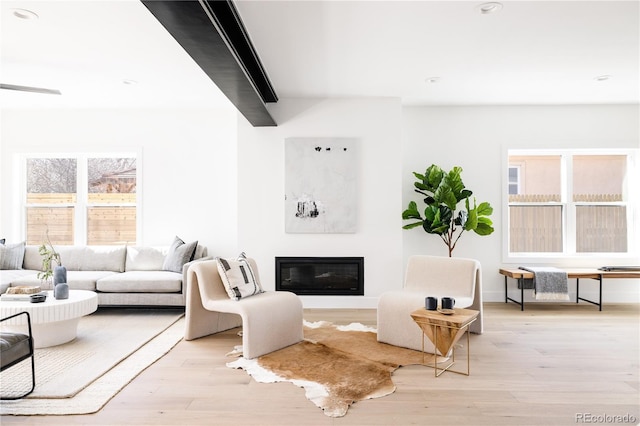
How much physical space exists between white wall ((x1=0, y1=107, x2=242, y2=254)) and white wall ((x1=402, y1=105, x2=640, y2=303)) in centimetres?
249

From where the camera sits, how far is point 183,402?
257 centimetres

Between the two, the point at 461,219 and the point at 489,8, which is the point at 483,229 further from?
the point at 489,8

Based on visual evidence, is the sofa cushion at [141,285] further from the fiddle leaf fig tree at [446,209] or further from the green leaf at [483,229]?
the green leaf at [483,229]

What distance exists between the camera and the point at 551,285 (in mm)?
5109

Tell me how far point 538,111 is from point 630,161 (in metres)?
1.50

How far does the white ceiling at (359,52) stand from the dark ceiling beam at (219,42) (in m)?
0.11

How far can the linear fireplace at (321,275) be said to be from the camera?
5.27m

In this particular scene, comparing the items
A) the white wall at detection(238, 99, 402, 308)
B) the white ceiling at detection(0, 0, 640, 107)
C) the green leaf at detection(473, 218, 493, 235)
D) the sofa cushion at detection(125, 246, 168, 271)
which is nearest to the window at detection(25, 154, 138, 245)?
the sofa cushion at detection(125, 246, 168, 271)

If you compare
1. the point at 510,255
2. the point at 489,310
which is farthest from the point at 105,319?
the point at 510,255

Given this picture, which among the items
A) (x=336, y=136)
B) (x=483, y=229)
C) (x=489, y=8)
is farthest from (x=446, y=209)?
(x=489, y=8)

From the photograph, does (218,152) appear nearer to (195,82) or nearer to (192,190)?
(192,190)

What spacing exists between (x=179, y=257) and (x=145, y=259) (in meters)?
0.55

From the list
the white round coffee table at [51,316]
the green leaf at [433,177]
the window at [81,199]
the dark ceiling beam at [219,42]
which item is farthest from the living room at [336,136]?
the white round coffee table at [51,316]

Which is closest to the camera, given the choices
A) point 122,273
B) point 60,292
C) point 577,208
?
point 60,292
